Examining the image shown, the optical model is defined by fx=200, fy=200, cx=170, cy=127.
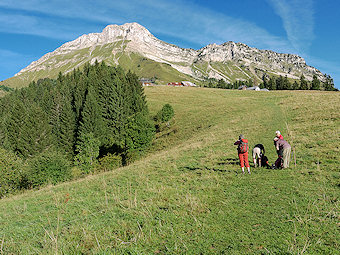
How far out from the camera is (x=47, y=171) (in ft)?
97.1

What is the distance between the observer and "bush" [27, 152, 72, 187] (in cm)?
2902

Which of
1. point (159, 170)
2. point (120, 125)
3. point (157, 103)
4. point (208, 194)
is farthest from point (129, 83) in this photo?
point (208, 194)

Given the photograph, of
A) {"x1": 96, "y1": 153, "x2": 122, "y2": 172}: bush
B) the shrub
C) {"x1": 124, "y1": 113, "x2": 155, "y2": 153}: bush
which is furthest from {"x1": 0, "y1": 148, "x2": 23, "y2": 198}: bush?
{"x1": 124, "y1": 113, "x2": 155, "y2": 153}: bush

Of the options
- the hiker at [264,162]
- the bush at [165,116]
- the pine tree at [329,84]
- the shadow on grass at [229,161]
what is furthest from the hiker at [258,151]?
the pine tree at [329,84]

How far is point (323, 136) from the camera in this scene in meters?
20.2

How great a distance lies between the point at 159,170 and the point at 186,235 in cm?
1033

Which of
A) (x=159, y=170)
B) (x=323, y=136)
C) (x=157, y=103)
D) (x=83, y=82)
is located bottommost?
(x=159, y=170)

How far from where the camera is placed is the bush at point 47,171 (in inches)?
1142

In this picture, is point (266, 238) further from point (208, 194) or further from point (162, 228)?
point (208, 194)

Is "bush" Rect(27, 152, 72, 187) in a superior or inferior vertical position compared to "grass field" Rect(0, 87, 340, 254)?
inferior

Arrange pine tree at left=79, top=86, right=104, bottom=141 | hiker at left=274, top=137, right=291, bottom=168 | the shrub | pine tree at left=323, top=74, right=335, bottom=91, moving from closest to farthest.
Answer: hiker at left=274, top=137, right=291, bottom=168, the shrub, pine tree at left=79, top=86, right=104, bottom=141, pine tree at left=323, top=74, right=335, bottom=91

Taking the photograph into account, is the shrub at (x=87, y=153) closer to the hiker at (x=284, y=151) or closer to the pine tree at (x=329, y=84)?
the hiker at (x=284, y=151)

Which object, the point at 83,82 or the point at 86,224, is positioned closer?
the point at 86,224

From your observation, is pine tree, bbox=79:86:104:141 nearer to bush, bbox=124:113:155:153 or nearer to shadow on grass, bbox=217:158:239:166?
bush, bbox=124:113:155:153
